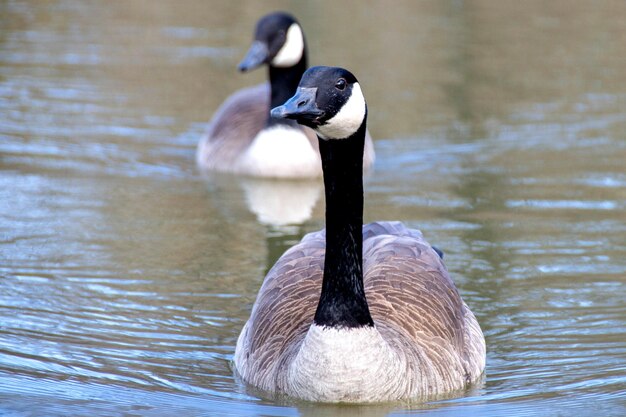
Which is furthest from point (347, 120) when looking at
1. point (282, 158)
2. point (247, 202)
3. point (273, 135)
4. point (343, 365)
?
point (273, 135)

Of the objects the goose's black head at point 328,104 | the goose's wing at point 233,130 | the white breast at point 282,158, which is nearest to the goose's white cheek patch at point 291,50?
the goose's wing at point 233,130

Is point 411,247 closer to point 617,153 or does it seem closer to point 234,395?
point 234,395

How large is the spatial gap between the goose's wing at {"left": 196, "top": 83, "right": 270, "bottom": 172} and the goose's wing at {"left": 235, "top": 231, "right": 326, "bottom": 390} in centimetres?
620

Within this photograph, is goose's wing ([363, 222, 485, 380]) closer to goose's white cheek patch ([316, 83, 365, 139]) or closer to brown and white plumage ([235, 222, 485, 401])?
brown and white plumage ([235, 222, 485, 401])

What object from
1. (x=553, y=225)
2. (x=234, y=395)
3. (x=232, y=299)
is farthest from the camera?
(x=553, y=225)

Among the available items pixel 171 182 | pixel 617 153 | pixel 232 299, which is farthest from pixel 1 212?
pixel 617 153

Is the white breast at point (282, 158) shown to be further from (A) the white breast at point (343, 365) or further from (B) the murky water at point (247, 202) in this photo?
(A) the white breast at point (343, 365)

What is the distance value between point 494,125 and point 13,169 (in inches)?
226

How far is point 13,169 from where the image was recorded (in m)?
13.4

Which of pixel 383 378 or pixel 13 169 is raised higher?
pixel 383 378

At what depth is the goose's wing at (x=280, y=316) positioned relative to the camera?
7516mm

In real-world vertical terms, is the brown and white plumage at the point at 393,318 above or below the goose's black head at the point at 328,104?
below

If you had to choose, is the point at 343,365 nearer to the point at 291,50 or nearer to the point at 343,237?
the point at 343,237

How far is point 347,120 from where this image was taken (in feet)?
22.2
